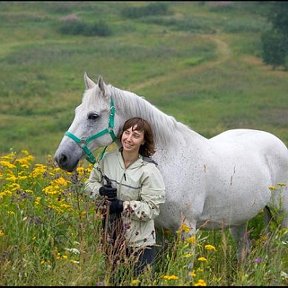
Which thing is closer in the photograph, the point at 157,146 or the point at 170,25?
the point at 157,146

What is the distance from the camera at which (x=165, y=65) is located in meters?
40.5

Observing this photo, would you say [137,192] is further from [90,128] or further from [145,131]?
[90,128]

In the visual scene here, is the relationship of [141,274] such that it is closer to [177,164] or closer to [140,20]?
[177,164]

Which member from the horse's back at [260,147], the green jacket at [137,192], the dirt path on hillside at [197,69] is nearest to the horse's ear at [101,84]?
the green jacket at [137,192]

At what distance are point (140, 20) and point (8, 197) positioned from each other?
5243 cm

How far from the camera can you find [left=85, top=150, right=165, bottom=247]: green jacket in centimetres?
548

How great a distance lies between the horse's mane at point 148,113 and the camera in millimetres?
6031

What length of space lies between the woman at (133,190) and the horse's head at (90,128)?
0.24 meters

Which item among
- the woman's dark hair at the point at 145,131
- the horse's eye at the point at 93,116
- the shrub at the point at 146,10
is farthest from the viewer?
the shrub at the point at 146,10

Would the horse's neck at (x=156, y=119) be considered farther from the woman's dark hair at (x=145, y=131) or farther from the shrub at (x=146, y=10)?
the shrub at (x=146, y=10)

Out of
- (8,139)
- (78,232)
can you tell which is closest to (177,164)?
(78,232)

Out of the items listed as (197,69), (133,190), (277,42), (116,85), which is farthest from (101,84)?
(277,42)

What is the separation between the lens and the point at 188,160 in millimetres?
6301

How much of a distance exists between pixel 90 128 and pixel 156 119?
23.8 inches
